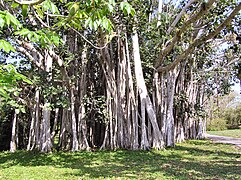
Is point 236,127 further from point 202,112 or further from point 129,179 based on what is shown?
point 129,179

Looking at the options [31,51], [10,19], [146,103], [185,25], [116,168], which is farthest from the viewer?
[146,103]

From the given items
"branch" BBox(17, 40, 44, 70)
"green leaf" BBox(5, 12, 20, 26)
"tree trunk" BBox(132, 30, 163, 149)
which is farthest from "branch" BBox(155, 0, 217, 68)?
"green leaf" BBox(5, 12, 20, 26)

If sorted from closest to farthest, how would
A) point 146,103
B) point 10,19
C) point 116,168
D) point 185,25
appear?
point 10,19, point 116,168, point 185,25, point 146,103

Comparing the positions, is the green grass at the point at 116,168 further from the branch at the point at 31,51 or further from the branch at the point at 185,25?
the branch at the point at 185,25

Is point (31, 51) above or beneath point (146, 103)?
above

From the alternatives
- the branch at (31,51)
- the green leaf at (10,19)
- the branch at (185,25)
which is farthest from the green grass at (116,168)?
the green leaf at (10,19)

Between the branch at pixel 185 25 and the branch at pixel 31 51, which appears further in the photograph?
the branch at pixel 31 51

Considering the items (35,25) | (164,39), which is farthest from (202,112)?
(35,25)

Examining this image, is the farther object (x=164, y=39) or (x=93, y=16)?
(x=164, y=39)

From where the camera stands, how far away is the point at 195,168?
5.65 metres

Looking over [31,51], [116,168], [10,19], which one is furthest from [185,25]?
[10,19]

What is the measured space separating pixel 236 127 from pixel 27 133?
24.6 meters

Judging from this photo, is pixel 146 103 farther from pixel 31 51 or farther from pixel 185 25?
pixel 31 51

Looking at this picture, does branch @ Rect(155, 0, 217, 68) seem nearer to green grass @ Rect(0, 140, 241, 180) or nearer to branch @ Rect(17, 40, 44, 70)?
green grass @ Rect(0, 140, 241, 180)
